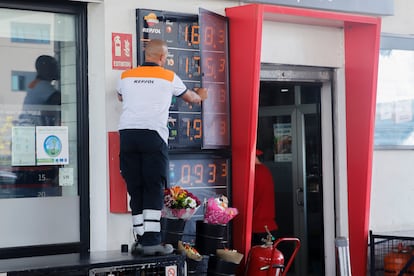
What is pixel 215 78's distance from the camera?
24.8ft

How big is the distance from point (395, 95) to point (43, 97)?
158 inches

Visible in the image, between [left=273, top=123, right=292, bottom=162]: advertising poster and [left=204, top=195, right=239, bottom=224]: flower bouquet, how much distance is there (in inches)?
106

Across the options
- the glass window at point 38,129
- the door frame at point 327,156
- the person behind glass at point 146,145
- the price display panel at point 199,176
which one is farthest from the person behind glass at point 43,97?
the door frame at point 327,156

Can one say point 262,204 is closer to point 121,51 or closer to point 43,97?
point 121,51

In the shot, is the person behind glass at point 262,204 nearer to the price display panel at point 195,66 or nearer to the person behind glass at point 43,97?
the price display panel at point 195,66

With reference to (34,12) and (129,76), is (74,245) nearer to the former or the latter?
(129,76)

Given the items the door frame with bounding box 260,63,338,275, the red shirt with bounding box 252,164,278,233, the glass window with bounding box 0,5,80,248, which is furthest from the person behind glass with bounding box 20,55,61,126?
the door frame with bounding box 260,63,338,275

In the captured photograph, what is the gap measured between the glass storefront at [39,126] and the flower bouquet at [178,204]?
31.7 inches

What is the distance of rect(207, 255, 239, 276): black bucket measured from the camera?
7.06 metres

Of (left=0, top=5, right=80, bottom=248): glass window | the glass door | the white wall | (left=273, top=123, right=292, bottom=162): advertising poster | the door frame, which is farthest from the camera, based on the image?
(left=273, top=123, right=292, bottom=162): advertising poster

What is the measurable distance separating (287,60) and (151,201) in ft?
8.13

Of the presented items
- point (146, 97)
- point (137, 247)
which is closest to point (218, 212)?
point (137, 247)

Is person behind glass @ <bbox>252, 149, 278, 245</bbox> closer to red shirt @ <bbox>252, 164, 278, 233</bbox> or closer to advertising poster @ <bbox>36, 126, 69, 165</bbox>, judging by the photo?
red shirt @ <bbox>252, 164, 278, 233</bbox>

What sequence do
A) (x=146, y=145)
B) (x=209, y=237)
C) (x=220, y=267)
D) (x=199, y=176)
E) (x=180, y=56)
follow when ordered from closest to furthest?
1. (x=146, y=145)
2. (x=220, y=267)
3. (x=209, y=237)
4. (x=180, y=56)
5. (x=199, y=176)
